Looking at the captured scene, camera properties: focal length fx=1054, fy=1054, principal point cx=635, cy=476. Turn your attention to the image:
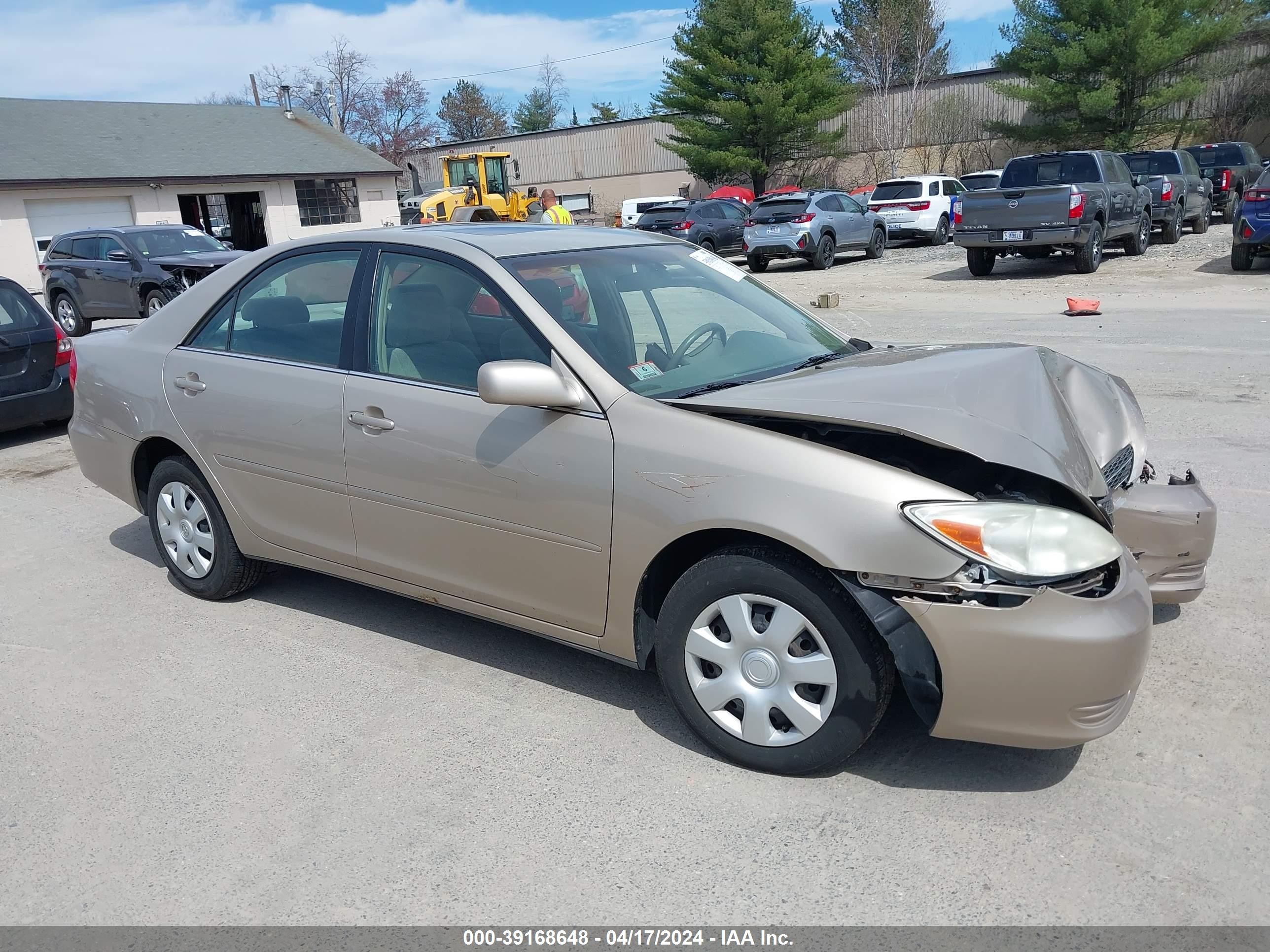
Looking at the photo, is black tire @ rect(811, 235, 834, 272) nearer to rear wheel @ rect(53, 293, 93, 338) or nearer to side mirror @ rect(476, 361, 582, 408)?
rear wheel @ rect(53, 293, 93, 338)

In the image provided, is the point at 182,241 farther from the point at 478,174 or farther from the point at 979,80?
the point at 979,80

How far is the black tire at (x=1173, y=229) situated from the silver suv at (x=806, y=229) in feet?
21.0

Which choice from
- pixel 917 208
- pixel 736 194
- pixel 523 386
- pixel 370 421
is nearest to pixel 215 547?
pixel 370 421

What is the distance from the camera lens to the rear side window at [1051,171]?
17562 millimetres

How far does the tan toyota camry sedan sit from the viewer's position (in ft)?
9.74

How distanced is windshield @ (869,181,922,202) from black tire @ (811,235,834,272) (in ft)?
15.5

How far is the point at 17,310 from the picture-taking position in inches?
353

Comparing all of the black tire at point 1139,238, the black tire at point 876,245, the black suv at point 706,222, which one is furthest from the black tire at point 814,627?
the black suv at point 706,222

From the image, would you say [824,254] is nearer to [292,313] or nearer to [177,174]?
[292,313]

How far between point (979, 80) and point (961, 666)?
4717 cm

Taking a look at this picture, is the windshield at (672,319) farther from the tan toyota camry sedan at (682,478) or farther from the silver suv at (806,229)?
the silver suv at (806,229)

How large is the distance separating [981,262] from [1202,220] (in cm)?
777

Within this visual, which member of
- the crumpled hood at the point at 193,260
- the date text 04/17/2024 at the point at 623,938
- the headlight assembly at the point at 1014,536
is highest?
the crumpled hood at the point at 193,260

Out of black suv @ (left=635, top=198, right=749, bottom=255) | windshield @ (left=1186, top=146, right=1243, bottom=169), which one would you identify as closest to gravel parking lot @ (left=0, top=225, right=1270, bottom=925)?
black suv @ (left=635, top=198, right=749, bottom=255)
